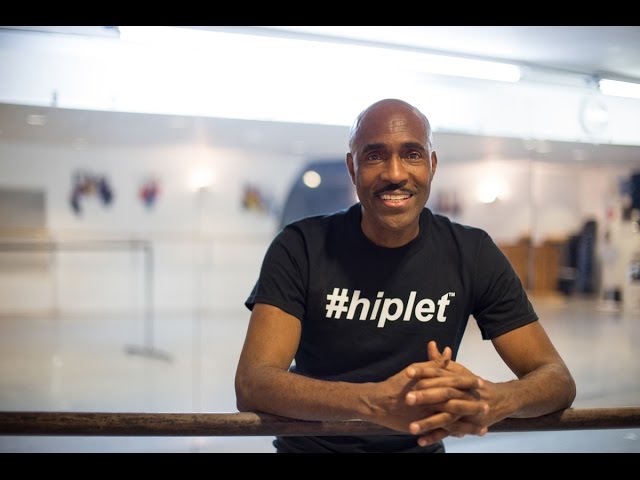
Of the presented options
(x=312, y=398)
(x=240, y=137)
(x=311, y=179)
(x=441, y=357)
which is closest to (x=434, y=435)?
(x=441, y=357)

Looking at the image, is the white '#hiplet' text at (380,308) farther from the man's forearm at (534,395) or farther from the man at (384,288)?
the man's forearm at (534,395)

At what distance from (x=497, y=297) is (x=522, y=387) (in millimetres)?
360

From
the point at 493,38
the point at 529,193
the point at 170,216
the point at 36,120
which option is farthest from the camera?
the point at 529,193

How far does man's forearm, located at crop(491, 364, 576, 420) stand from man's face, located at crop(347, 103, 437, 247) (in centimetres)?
51

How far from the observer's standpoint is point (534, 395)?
121 centimetres

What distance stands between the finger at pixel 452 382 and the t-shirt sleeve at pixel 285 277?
0.44 metres

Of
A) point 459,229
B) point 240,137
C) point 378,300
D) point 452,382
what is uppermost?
point 240,137

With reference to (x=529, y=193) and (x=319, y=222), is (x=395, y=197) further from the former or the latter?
(x=529, y=193)

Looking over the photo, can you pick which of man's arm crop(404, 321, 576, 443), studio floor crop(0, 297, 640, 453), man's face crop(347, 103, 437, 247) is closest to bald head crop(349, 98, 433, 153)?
man's face crop(347, 103, 437, 247)

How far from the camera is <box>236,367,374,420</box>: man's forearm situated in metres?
1.14

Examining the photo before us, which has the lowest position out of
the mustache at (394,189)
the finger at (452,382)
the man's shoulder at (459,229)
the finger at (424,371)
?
the finger at (452,382)

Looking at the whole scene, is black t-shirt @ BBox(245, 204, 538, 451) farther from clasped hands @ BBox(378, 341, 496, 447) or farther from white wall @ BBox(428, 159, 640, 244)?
white wall @ BBox(428, 159, 640, 244)

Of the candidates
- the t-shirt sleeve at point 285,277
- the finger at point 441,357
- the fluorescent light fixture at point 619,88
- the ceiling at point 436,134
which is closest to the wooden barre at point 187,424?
the finger at point 441,357

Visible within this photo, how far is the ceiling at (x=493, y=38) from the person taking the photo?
401 centimetres
